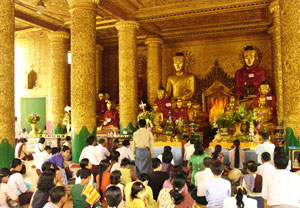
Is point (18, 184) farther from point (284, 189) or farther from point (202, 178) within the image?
point (284, 189)

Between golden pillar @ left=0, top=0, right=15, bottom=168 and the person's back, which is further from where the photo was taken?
golden pillar @ left=0, top=0, right=15, bottom=168

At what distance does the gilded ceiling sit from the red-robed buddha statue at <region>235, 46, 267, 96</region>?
1237mm

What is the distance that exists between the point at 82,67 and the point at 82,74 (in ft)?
0.64

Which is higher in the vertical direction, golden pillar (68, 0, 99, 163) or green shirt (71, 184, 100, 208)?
golden pillar (68, 0, 99, 163)

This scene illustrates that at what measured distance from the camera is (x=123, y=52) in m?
10.0

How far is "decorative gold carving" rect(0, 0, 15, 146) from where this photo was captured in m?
5.45

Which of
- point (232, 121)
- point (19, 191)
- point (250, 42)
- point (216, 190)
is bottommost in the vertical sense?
point (19, 191)

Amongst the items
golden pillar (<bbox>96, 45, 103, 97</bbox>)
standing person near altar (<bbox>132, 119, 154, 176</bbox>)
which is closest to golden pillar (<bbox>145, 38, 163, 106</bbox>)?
golden pillar (<bbox>96, 45, 103, 97</bbox>)

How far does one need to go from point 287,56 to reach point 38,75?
1140 cm

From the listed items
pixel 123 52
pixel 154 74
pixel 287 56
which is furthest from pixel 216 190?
pixel 154 74

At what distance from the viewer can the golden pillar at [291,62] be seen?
526cm

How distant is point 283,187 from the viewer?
2.88 m

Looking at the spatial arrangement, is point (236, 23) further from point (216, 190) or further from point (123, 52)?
point (216, 190)

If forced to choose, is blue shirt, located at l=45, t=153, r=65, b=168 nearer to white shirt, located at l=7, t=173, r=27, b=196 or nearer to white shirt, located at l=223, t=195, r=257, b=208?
white shirt, located at l=7, t=173, r=27, b=196
